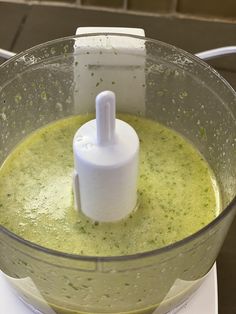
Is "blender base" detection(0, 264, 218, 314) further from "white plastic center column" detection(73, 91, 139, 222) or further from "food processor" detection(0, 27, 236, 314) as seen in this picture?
"white plastic center column" detection(73, 91, 139, 222)

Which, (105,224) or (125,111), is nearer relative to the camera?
(105,224)

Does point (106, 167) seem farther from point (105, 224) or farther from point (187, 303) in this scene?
point (187, 303)

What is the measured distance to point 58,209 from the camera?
0.72 meters

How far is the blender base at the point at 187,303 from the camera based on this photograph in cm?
70

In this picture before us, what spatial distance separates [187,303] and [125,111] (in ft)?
0.92

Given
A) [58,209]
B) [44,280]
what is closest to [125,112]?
[58,209]

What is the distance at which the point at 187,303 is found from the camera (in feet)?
2.32

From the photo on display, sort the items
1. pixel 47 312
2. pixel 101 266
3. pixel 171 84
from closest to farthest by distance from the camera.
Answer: pixel 101 266, pixel 47 312, pixel 171 84

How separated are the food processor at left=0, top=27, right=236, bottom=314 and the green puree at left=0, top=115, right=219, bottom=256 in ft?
0.07

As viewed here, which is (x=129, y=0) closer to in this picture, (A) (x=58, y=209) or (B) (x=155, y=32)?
(B) (x=155, y=32)

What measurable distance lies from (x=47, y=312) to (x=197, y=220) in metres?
0.20

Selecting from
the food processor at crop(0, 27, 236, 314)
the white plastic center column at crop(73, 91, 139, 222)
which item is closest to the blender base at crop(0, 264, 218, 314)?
the food processor at crop(0, 27, 236, 314)

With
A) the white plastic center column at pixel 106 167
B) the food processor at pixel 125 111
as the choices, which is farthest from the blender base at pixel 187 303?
the white plastic center column at pixel 106 167

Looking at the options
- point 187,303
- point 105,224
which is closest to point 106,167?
point 105,224
